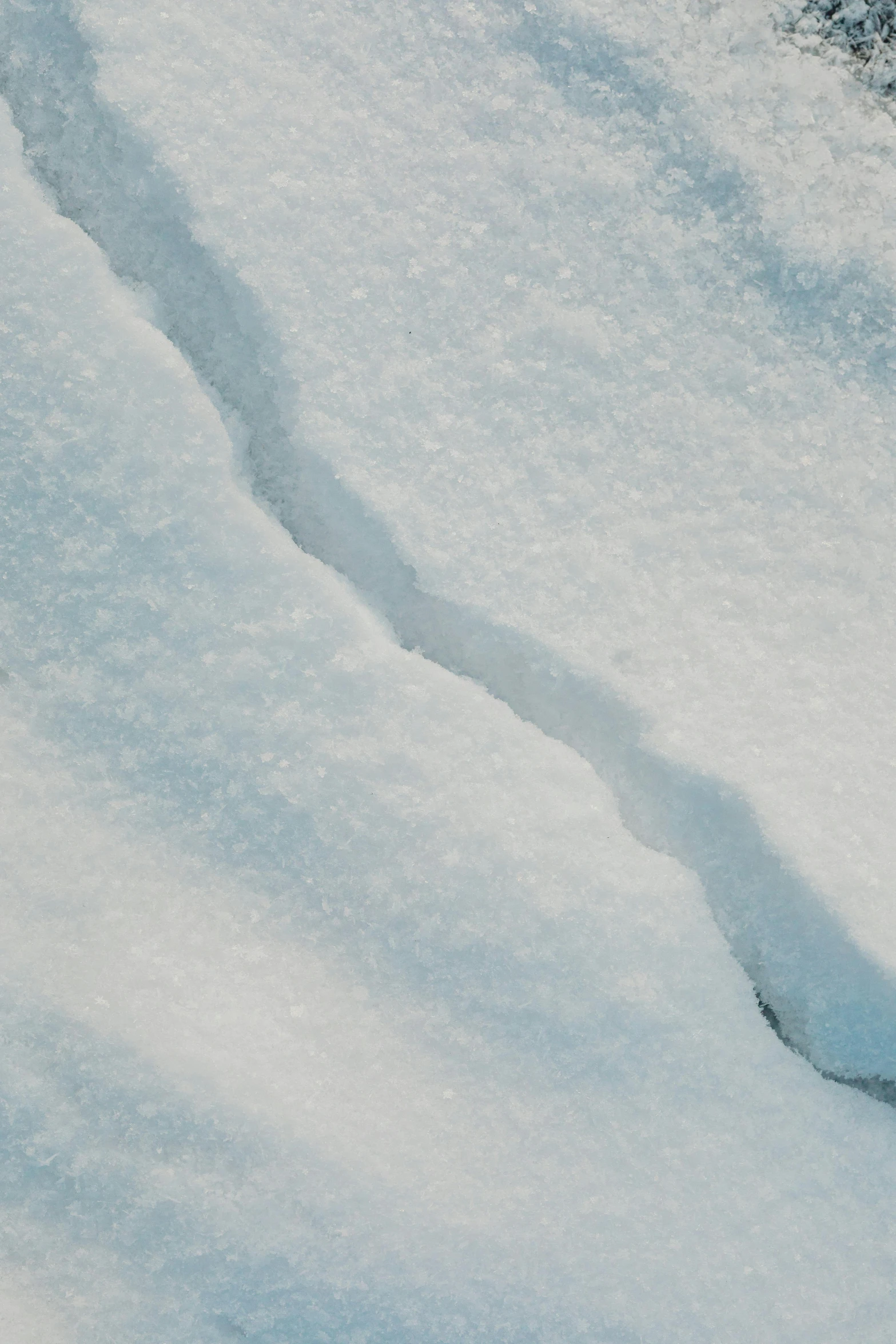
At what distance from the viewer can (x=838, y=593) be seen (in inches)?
32.1

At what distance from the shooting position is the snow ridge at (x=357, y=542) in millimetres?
794

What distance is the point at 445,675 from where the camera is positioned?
79 centimetres

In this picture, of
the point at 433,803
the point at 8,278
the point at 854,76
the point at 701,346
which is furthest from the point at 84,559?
the point at 854,76

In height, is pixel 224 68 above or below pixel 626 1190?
above

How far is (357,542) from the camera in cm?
80

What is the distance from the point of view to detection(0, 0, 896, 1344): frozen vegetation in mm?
750

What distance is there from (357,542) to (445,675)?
13 cm

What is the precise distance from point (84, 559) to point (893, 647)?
2.13 feet

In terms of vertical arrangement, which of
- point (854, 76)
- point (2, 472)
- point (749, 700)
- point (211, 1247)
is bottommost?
point (211, 1247)

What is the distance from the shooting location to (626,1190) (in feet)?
2.52

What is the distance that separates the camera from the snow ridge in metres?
0.79

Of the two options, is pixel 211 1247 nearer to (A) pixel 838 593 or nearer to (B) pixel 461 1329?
(B) pixel 461 1329

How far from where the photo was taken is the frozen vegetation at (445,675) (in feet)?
2.46

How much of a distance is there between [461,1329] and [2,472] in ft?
2.42
